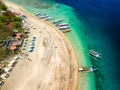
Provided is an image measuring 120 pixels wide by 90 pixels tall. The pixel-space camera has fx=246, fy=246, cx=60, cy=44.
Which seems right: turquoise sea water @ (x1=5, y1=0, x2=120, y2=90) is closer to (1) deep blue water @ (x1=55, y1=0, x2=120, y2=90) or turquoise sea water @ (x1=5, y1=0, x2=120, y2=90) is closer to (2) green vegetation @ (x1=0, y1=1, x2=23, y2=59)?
(1) deep blue water @ (x1=55, y1=0, x2=120, y2=90)

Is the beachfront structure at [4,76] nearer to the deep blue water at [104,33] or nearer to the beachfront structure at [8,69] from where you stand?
the beachfront structure at [8,69]

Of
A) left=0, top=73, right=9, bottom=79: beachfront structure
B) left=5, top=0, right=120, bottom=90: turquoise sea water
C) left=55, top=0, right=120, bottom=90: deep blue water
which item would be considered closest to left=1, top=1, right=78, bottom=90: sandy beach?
left=0, top=73, right=9, bottom=79: beachfront structure

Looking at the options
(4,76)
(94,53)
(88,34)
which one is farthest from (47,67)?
(88,34)

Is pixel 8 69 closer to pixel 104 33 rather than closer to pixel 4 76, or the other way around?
pixel 4 76

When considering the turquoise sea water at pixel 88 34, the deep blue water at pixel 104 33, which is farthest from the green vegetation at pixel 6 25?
the deep blue water at pixel 104 33

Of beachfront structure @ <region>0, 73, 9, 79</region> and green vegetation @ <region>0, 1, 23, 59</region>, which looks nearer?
beachfront structure @ <region>0, 73, 9, 79</region>
